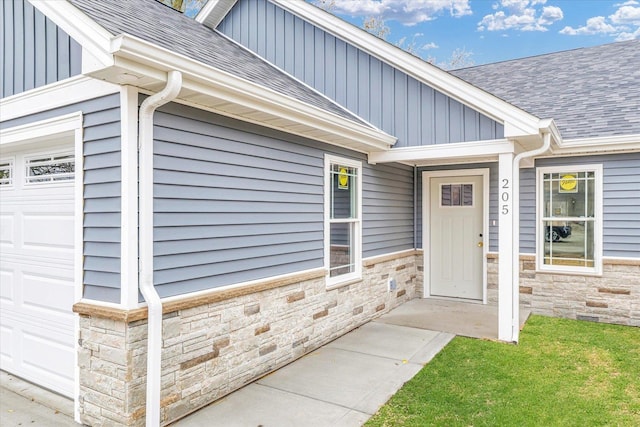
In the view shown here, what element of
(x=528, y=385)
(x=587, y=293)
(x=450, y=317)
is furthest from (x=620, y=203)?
(x=528, y=385)

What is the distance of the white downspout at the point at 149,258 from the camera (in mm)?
3162

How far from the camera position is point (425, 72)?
5.76 meters

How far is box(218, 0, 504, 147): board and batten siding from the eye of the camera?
5664 mm

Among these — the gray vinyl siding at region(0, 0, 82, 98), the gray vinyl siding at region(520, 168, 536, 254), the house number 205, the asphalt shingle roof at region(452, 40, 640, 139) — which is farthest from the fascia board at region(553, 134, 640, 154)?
the gray vinyl siding at region(0, 0, 82, 98)

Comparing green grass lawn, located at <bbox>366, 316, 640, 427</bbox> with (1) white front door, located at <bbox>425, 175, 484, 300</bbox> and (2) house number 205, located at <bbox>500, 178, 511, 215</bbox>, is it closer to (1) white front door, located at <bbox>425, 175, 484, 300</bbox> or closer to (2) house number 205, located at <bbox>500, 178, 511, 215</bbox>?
(2) house number 205, located at <bbox>500, 178, 511, 215</bbox>

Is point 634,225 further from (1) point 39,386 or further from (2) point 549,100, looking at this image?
(1) point 39,386

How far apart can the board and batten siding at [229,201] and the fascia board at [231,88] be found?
30 centimetres

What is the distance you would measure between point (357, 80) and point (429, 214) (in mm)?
2816

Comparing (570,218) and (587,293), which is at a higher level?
(570,218)

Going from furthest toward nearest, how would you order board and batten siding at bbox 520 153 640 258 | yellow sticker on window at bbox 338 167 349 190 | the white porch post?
board and batten siding at bbox 520 153 640 258 → yellow sticker on window at bbox 338 167 349 190 → the white porch post

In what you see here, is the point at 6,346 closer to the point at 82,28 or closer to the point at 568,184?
the point at 82,28

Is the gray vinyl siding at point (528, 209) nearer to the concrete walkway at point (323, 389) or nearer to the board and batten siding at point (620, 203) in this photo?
the board and batten siding at point (620, 203)

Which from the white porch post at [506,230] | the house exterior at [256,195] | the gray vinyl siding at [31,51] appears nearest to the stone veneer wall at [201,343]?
the house exterior at [256,195]

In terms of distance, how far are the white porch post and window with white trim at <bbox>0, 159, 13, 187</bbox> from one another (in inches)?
207
